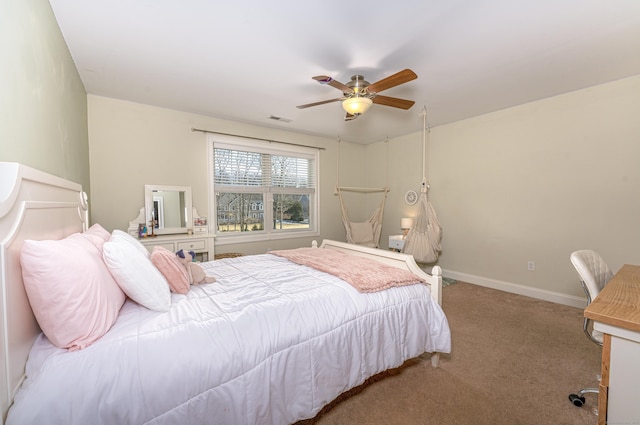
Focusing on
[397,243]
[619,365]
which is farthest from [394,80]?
[397,243]

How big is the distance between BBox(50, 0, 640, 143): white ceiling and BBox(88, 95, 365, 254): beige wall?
0.24 m

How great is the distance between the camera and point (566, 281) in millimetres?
2918

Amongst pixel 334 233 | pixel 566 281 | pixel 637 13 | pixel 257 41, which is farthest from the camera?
pixel 334 233

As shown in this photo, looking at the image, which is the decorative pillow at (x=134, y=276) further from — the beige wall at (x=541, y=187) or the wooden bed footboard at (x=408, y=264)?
the beige wall at (x=541, y=187)

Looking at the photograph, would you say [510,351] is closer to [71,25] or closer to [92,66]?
[71,25]

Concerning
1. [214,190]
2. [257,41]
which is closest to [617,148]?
[257,41]

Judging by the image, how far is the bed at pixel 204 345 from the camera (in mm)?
798

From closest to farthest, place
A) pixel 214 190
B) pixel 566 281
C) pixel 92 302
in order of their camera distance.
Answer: pixel 92 302, pixel 566 281, pixel 214 190

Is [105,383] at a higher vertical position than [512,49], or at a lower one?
lower

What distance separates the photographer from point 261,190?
4.06 m

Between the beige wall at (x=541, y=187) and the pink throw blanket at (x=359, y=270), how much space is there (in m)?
2.27

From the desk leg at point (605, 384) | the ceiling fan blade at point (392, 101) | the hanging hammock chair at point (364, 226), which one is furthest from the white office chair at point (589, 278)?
Answer: the hanging hammock chair at point (364, 226)

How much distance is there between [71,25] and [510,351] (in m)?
3.88

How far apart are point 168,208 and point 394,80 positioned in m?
2.92
